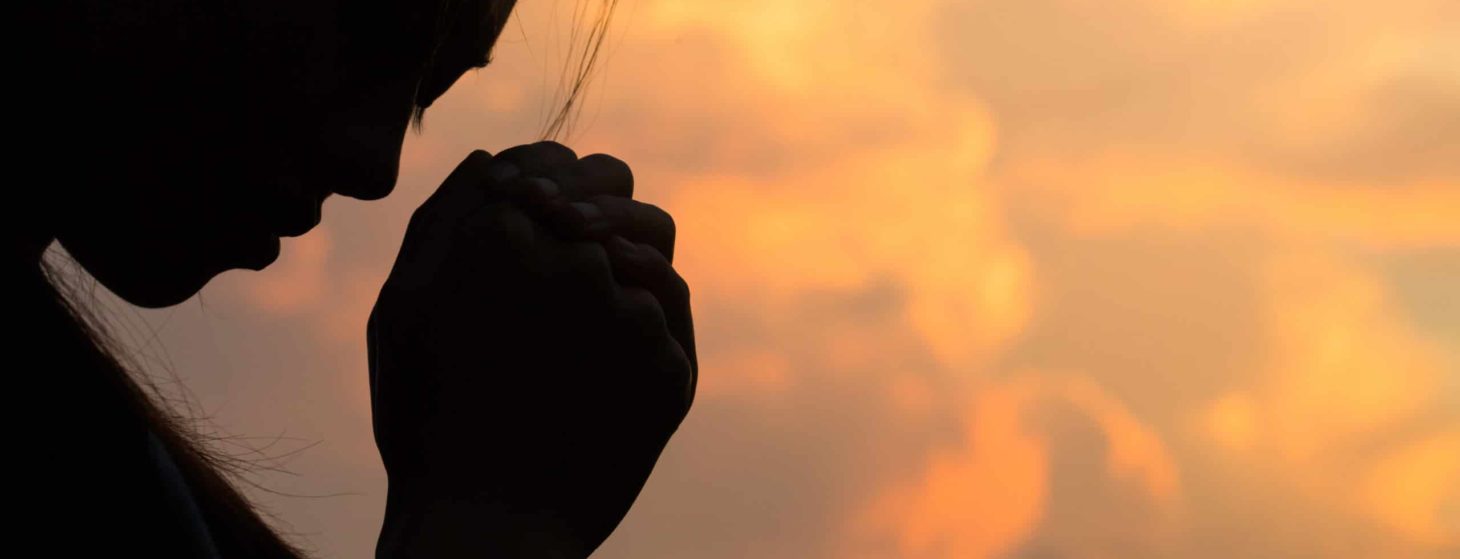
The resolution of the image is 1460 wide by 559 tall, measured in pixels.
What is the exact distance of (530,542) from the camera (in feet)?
3.03

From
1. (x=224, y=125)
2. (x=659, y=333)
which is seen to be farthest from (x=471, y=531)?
(x=224, y=125)

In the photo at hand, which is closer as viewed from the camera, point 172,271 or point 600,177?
point 172,271

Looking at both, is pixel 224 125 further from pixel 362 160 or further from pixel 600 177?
pixel 600 177

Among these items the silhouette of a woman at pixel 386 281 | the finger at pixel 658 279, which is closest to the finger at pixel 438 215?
the silhouette of a woman at pixel 386 281

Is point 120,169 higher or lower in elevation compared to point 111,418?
higher

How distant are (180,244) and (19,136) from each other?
0.11 m

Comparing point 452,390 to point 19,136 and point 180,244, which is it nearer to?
point 180,244

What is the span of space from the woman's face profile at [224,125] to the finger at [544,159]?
0.09 m

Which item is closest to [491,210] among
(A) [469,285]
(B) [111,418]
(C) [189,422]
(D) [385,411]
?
(A) [469,285]

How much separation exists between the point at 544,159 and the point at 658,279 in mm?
116

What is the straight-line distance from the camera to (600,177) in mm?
963

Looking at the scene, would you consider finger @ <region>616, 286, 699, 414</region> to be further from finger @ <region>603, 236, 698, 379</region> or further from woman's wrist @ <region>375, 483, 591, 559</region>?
woman's wrist @ <region>375, 483, 591, 559</region>

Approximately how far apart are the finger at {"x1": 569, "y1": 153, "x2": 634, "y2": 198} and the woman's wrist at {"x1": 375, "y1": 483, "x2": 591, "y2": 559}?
0.73 feet

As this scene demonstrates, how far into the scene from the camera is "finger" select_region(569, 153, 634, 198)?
37.7 inches
